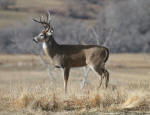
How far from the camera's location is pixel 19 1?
106625mm

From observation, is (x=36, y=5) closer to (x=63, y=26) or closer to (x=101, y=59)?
(x=63, y=26)

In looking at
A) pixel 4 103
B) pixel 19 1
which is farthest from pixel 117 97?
pixel 19 1

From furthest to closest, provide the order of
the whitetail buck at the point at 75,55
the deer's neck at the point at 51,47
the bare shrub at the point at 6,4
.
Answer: the bare shrub at the point at 6,4 → the deer's neck at the point at 51,47 → the whitetail buck at the point at 75,55

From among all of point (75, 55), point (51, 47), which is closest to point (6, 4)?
point (51, 47)

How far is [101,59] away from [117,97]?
2893 mm

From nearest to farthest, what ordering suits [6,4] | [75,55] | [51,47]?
[75,55], [51,47], [6,4]

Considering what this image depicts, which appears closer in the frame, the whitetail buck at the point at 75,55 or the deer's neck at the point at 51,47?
the whitetail buck at the point at 75,55

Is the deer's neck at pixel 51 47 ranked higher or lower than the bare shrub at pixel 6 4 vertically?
lower

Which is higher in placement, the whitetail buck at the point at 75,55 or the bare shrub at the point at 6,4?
the bare shrub at the point at 6,4

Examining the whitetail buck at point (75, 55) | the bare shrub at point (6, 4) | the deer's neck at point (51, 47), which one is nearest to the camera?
the whitetail buck at point (75, 55)

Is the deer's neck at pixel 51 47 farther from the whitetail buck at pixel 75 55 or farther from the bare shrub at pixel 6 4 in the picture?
the bare shrub at pixel 6 4

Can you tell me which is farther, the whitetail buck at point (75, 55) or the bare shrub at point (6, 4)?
the bare shrub at point (6, 4)

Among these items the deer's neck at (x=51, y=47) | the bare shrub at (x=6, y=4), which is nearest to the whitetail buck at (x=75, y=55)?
the deer's neck at (x=51, y=47)

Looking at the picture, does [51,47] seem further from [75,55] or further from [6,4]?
[6,4]
